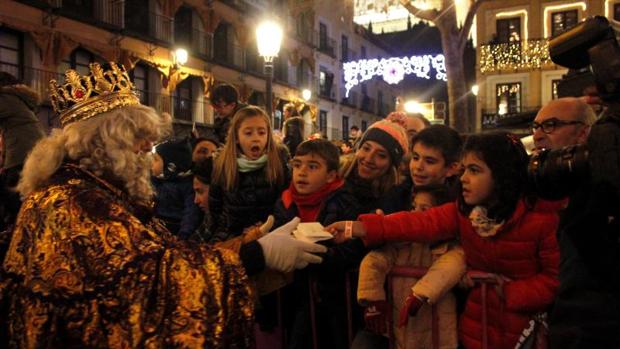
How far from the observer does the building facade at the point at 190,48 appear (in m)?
18.8

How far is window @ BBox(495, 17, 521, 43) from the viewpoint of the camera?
1134 inches

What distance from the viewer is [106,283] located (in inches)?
84.3

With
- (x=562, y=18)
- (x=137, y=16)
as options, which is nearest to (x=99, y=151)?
(x=137, y=16)

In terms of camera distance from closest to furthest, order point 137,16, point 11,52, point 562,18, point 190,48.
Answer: point 11,52 < point 137,16 < point 190,48 < point 562,18

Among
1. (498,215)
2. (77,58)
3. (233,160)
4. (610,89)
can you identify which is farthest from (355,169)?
(77,58)

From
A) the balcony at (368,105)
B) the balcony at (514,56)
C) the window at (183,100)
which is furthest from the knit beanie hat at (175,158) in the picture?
the balcony at (368,105)

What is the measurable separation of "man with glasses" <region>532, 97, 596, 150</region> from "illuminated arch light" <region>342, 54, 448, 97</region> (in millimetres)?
13180

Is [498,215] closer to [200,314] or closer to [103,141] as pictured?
[200,314]

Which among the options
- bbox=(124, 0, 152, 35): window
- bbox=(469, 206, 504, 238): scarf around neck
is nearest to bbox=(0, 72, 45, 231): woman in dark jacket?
bbox=(469, 206, 504, 238): scarf around neck

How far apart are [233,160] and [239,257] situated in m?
1.84

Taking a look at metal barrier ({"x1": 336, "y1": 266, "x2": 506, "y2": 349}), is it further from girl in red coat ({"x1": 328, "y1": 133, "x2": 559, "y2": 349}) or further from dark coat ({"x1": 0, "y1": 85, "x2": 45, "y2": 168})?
dark coat ({"x1": 0, "y1": 85, "x2": 45, "y2": 168})

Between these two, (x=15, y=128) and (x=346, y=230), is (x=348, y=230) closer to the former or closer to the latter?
(x=346, y=230)

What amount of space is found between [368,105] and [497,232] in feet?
155

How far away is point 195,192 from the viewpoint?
5.03 meters
